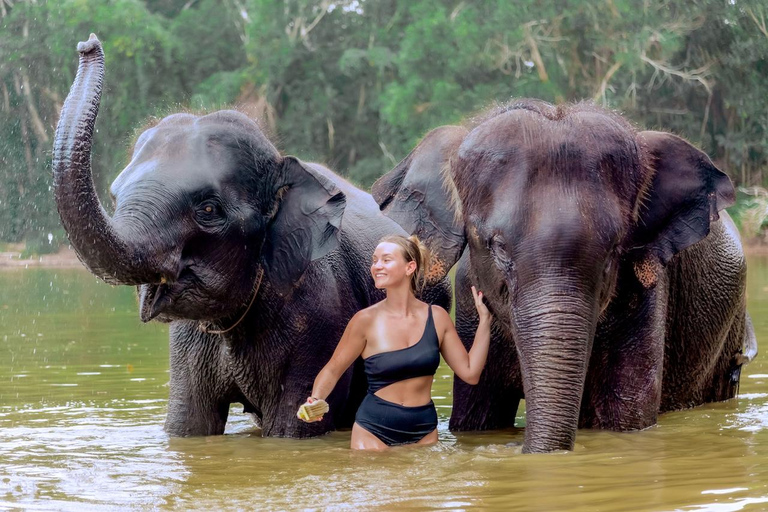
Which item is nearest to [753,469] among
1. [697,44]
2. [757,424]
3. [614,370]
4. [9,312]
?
[614,370]

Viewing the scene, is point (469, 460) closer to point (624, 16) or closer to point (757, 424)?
point (757, 424)

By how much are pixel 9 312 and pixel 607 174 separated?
13.9 m

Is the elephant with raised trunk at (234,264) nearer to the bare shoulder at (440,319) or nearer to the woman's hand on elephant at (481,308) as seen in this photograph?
the bare shoulder at (440,319)

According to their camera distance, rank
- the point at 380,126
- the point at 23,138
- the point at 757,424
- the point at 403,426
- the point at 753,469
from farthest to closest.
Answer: the point at 380,126
the point at 23,138
the point at 757,424
the point at 403,426
the point at 753,469

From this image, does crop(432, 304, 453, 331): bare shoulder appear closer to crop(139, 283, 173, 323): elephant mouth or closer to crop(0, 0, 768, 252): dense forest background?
crop(139, 283, 173, 323): elephant mouth

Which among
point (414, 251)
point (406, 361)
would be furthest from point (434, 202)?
point (406, 361)

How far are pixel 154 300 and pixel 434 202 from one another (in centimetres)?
151

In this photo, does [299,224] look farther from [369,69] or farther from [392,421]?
[369,69]

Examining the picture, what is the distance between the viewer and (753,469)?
593 centimetres

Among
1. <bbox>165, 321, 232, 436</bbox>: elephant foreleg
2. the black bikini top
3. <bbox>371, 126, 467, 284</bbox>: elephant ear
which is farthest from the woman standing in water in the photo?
<bbox>165, 321, 232, 436</bbox>: elephant foreleg

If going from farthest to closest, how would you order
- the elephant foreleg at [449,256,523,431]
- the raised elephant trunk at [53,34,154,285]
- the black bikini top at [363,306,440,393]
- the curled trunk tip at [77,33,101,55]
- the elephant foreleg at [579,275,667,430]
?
the elephant foreleg at [449,256,523,431] < the elephant foreleg at [579,275,667,430] < the black bikini top at [363,306,440,393] < the curled trunk tip at [77,33,101,55] < the raised elephant trunk at [53,34,154,285]

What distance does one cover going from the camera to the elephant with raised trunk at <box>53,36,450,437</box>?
6.29 meters

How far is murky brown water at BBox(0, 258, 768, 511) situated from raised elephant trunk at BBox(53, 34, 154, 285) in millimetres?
1022

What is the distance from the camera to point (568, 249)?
5789 mm
